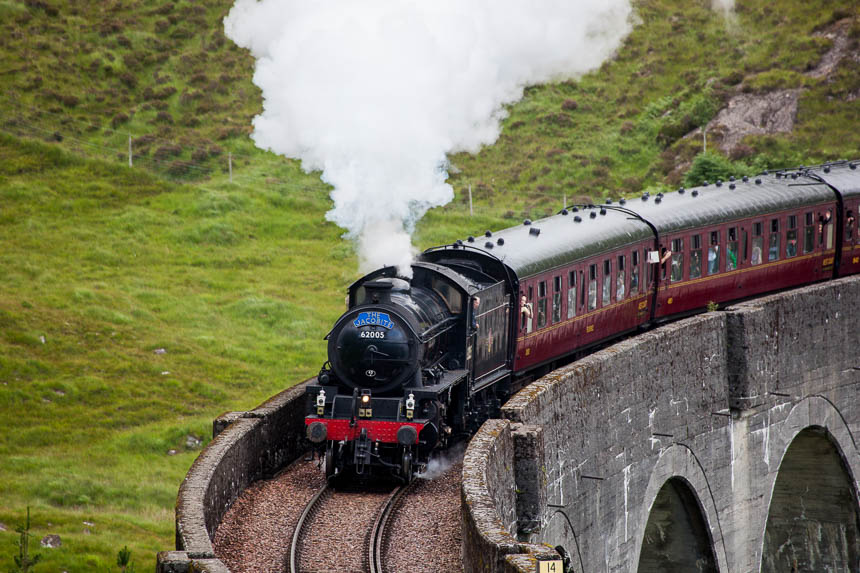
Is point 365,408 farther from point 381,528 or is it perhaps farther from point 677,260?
point 677,260

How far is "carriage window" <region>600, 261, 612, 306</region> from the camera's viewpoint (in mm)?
23312

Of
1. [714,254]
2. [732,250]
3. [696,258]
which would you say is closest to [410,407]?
[696,258]

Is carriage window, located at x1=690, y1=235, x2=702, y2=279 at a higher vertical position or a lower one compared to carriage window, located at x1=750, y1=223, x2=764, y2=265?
lower

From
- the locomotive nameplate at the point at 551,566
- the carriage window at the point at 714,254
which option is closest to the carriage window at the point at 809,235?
the carriage window at the point at 714,254

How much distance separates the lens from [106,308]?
119 ft

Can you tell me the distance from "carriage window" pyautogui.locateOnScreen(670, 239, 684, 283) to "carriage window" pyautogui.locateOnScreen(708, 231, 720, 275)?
3.58 feet

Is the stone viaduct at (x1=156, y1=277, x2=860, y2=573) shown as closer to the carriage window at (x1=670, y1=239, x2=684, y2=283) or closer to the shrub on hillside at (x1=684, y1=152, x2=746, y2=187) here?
the carriage window at (x1=670, y1=239, x2=684, y2=283)

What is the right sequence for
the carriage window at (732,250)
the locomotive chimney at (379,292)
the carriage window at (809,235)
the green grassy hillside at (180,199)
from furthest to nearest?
the carriage window at (809,235) < the green grassy hillside at (180,199) < the carriage window at (732,250) < the locomotive chimney at (379,292)

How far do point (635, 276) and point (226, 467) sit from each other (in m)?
11.7

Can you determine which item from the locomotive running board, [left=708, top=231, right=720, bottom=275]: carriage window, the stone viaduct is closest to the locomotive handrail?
the locomotive running board

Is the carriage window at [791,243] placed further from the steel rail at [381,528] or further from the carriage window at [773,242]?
the steel rail at [381,528]

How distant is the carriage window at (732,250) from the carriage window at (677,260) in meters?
1.70

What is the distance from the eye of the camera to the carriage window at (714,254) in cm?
2659

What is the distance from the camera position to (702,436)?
2212 centimetres
